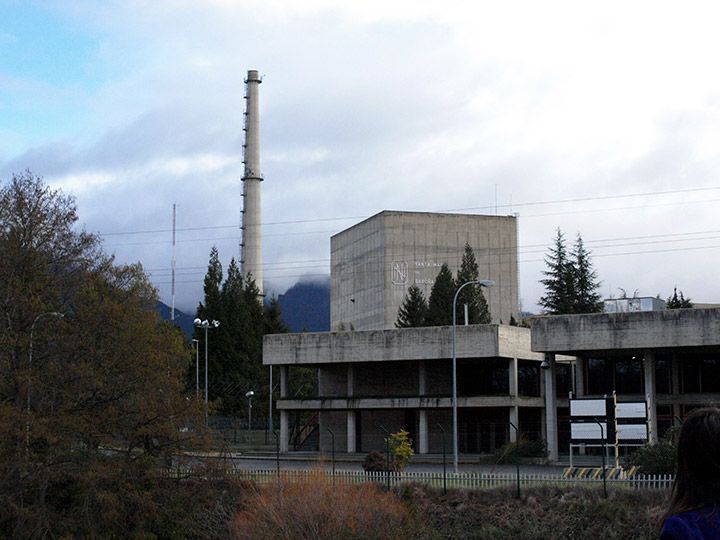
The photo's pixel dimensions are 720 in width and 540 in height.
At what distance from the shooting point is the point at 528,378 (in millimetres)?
65688

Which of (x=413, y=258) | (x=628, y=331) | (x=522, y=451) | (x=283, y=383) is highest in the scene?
(x=413, y=258)

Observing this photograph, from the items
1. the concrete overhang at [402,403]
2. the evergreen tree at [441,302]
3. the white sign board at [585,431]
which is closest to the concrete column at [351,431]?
the concrete overhang at [402,403]

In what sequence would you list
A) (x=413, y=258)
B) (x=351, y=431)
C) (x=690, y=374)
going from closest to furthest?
(x=690, y=374), (x=351, y=431), (x=413, y=258)

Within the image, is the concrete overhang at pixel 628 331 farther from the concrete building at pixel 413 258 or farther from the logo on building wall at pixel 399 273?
the logo on building wall at pixel 399 273

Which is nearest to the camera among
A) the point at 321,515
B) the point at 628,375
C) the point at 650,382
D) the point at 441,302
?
the point at 321,515

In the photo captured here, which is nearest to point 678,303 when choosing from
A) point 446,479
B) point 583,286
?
point 583,286

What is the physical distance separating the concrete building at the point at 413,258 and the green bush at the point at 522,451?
51938 mm

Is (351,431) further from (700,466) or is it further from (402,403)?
(700,466)

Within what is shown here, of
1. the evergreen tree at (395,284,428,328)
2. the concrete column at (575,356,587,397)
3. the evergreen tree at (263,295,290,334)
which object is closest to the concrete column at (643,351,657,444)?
the concrete column at (575,356,587,397)

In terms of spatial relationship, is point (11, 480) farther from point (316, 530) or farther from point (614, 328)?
point (614, 328)

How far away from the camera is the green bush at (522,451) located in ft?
172

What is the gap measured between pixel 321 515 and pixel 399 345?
3154 centimetres

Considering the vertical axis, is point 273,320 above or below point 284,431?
above

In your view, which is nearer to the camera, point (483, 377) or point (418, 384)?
point (483, 377)
